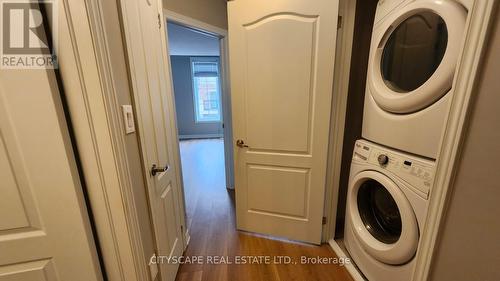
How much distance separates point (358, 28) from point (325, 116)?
814mm

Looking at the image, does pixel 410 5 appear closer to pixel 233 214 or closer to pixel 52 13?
pixel 52 13

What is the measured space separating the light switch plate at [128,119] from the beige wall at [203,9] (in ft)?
3.95

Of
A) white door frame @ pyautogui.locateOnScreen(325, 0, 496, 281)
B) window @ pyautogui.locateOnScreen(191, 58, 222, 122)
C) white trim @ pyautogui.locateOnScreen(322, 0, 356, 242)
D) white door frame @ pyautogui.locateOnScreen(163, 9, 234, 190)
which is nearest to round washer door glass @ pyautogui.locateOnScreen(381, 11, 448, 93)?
white trim @ pyautogui.locateOnScreen(322, 0, 356, 242)

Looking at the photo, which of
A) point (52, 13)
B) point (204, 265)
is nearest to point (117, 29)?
point (52, 13)

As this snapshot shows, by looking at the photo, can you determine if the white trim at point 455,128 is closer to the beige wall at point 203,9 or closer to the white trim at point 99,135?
the white trim at point 99,135

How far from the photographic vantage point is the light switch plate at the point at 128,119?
2.51 ft

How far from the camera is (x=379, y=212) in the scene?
1.28 meters

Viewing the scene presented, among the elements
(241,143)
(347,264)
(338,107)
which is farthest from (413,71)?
(347,264)

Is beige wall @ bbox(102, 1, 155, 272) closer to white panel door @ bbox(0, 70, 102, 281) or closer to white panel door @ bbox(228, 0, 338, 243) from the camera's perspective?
white panel door @ bbox(0, 70, 102, 281)

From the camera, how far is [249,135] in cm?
160

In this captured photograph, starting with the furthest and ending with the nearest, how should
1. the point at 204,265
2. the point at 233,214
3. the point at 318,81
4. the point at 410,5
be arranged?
the point at 233,214, the point at 204,265, the point at 318,81, the point at 410,5

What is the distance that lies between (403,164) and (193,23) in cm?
195

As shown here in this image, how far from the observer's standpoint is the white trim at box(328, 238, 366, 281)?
4.46 ft

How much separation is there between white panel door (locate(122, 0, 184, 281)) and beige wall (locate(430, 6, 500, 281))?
1129 mm
